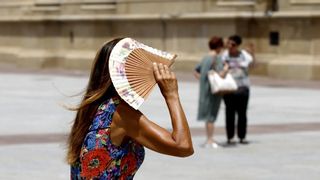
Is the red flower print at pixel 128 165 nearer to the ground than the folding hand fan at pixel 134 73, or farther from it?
nearer to the ground

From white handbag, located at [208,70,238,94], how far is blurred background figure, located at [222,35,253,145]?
0.29 m

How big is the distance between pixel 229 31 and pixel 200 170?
19.1 m

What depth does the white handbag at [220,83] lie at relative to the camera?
12891 millimetres

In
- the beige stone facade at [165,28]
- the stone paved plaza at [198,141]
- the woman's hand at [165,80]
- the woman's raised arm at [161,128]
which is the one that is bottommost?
the beige stone facade at [165,28]

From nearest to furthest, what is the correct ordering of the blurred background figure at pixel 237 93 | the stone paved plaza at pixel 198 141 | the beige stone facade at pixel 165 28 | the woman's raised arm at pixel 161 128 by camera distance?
the woman's raised arm at pixel 161 128, the stone paved plaza at pixel 198 141, the blurred background figure at pixel 237 93, the beige stone facade at pixel 165 28

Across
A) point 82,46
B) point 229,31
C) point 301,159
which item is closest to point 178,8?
point 229,31

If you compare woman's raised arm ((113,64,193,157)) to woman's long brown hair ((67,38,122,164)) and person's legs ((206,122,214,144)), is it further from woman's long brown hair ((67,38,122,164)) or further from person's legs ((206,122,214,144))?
person's legs ((206,122,214,144))

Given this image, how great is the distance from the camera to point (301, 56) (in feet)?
91.6

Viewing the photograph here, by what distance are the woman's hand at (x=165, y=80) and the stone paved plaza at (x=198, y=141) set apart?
95.0 inches

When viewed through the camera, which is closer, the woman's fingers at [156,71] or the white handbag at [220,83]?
the woman's fingers at [156,71]

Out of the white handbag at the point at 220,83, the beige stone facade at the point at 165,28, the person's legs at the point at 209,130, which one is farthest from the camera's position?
the beige stone facade at the point at 165,28

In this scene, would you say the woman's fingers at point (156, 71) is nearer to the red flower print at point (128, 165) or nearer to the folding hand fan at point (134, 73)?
the folding hand fan at point (134, 73)

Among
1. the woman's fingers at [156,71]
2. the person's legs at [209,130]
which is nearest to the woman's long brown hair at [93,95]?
the woman's fingers at [156,71]

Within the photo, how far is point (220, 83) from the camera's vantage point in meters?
12.9
